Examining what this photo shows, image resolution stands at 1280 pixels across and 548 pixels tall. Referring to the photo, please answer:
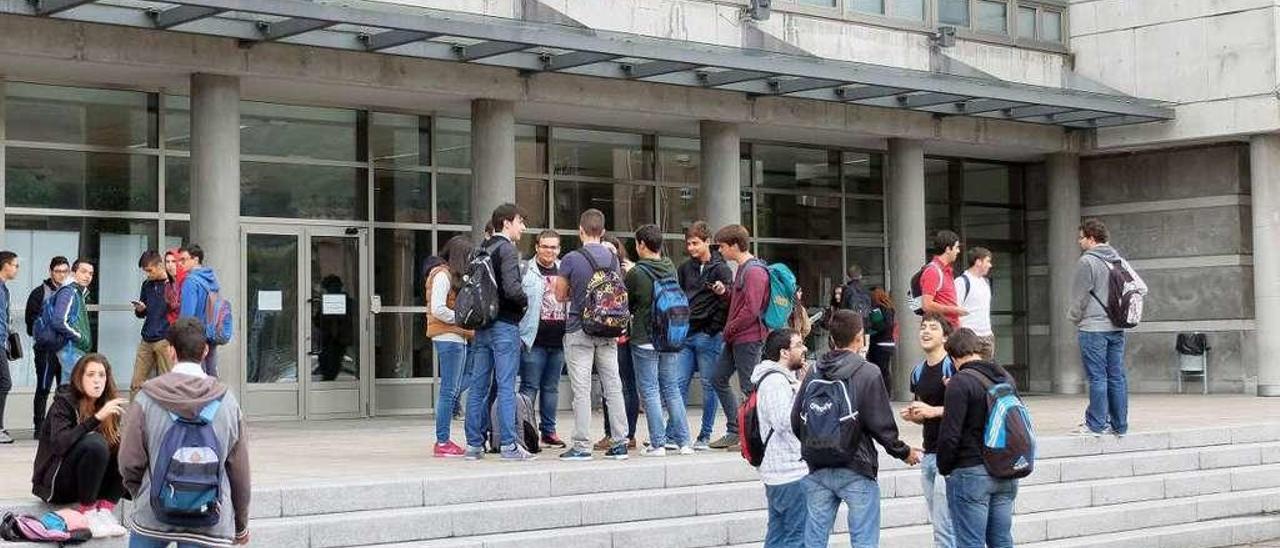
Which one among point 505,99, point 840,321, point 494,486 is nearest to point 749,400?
point 840,321

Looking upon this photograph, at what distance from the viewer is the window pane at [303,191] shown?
1945 centimetres

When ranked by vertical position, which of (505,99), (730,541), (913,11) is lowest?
(730,541)

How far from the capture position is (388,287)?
20.5 m

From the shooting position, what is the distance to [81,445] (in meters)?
9.44

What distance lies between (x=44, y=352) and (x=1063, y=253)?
51.3 ft

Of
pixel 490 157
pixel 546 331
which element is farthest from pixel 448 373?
pixel 490 157

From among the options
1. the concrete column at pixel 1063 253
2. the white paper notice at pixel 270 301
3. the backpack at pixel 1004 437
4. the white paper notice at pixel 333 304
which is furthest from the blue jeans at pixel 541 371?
the concrete column at pixel 1063 253

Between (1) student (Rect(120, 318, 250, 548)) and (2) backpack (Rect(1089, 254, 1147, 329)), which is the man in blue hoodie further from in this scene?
(2) backpack (Rect(1089, 254, 1147, 329))

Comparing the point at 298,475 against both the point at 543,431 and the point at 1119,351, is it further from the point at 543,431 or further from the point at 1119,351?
the point at 1119,351

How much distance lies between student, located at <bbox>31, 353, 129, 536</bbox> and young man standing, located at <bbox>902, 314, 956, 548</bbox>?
430cm

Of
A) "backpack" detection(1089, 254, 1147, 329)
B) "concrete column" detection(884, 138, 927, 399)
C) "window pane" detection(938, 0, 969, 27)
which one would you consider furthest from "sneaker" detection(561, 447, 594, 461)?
"window pane" detection(938, 0, 969, 27)

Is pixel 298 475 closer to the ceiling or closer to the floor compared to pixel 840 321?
closer to the floor

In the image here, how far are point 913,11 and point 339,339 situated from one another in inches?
359

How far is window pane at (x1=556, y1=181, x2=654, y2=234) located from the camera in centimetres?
2205
